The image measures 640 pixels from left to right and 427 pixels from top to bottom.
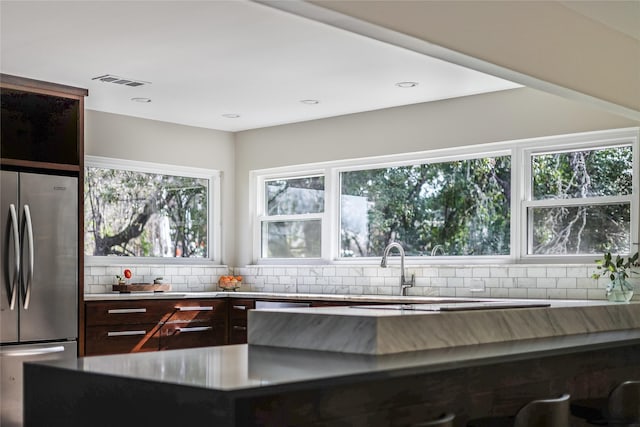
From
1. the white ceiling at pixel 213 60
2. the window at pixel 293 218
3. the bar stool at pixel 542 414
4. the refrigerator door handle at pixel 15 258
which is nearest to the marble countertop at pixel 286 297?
the refrigerator door handle at pixel 15 258

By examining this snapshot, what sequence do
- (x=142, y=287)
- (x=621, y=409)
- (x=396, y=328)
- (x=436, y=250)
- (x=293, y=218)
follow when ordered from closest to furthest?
(x=396, y=328) → (x=621, y=409) → (x=436, y=250) → (x=142, y=287) → (x=293, y=218)

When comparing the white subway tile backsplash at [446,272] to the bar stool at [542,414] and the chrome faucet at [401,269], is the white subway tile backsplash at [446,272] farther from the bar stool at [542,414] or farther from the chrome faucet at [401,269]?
the bar stool at [542,414]

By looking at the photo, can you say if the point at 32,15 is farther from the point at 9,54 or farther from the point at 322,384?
the point at 322,384

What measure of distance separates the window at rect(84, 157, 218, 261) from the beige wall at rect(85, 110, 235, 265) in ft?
0.28

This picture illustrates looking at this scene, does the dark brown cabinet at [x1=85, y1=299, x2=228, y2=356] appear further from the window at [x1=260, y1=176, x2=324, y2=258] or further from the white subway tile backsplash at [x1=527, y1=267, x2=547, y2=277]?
the white subway tile backsplash at [x1=527, y1=267, x2=547, y2=277]

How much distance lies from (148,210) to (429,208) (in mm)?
2502

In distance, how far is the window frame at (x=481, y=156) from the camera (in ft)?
19.2

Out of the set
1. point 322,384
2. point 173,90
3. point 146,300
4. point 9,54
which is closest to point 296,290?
point 146,300

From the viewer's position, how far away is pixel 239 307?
715 cm

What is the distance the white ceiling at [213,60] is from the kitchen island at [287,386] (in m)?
2.14

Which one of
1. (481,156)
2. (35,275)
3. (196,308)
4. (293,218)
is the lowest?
(196,308)

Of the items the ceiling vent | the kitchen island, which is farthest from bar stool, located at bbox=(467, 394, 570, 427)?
the ceiling vent

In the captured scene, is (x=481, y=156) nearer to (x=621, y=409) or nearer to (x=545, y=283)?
(x=545, y=283)

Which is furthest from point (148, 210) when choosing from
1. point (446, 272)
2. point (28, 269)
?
point (446, 272)
